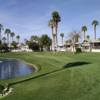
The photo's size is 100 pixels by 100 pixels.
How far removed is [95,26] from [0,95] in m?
121

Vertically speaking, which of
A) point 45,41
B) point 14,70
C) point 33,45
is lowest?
point 14,70

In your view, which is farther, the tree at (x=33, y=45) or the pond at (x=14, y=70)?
the tree at (x=33, y=45)

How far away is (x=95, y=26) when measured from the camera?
135 metres

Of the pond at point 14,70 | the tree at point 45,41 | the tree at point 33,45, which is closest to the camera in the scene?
the pond at point 14,70

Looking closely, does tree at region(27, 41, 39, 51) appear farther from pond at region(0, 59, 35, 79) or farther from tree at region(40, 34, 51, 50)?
Result: pond at region(0, 59, 35, 79)

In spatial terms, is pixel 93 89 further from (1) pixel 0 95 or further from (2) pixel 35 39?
(2) pixel 35 39

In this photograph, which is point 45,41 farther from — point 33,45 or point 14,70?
point 14,70

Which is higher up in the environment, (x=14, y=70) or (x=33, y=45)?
(x=33, y=45)

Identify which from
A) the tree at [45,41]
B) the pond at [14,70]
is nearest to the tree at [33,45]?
the tree at [45,41]

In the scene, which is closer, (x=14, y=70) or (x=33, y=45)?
(x=14, y=70)

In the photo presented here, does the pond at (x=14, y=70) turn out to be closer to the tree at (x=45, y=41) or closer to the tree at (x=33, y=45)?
the tree at (x=45, y=41)

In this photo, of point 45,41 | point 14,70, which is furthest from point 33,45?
point 14,70

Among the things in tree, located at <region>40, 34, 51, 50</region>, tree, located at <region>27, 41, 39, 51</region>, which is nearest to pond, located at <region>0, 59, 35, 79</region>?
tree, located at <region>40, 34, 51, 50</region>

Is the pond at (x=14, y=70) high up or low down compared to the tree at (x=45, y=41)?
down
